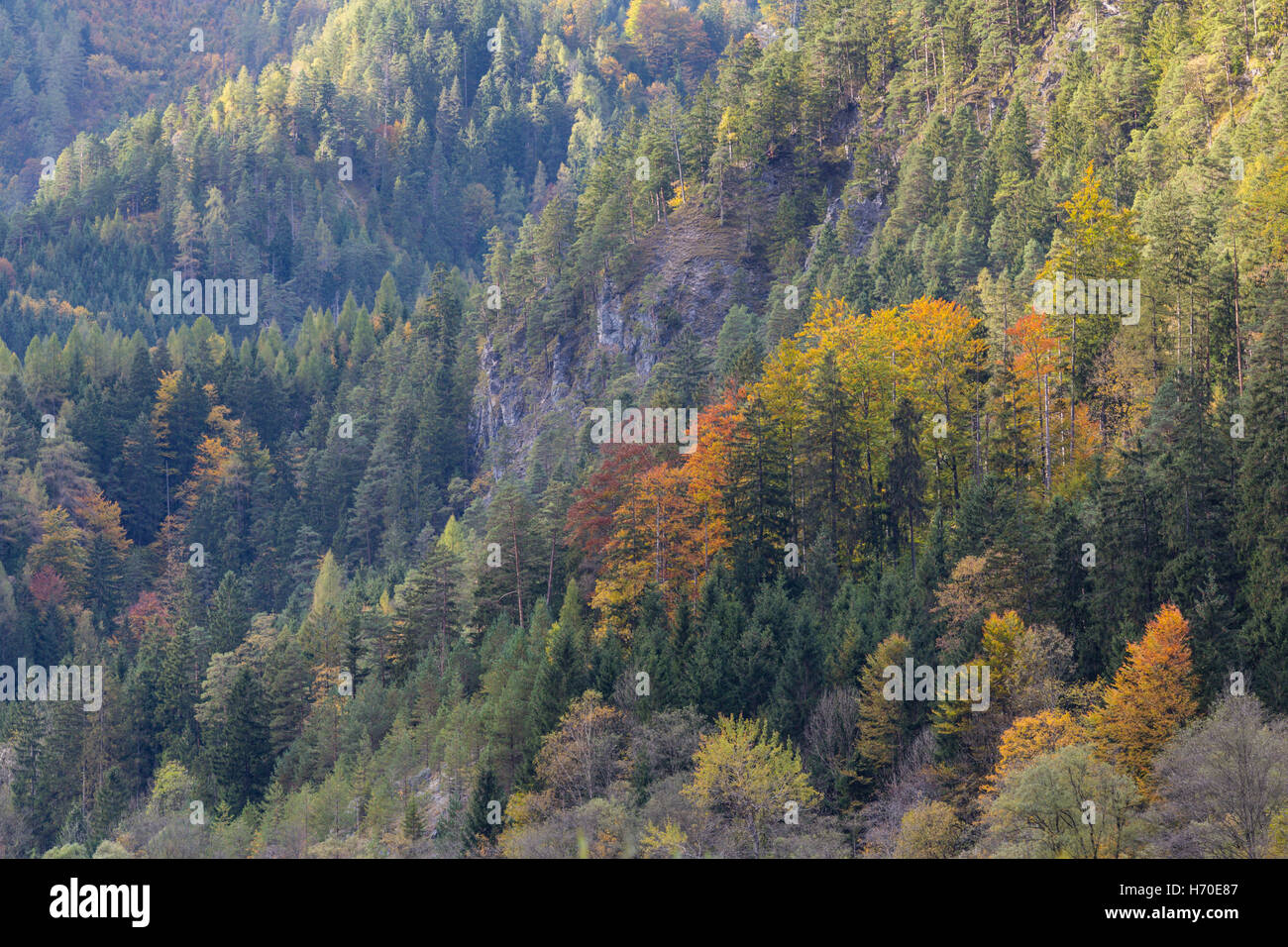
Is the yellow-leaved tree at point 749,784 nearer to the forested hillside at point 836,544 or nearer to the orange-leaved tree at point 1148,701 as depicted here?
the forested hillside at point 836,544

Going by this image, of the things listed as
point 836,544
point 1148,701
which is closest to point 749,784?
point 1148,701

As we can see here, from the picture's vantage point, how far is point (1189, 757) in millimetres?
42844

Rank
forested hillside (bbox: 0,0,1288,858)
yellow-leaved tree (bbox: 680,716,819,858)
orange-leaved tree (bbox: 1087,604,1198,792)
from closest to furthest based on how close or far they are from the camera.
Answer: orange-leaved tree (bbox: 1087,604,1198,792)
yellow-leaved tree (bbox: 680,716,819,858)
forested hillside (bbox: 0,0,1288,858)

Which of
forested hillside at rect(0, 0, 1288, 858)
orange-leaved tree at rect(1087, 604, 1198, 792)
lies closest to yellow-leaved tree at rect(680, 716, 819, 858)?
forested hillside at rect(0, 0, 1288, 858)

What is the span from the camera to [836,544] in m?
68.3

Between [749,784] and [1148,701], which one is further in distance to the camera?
[749,784]

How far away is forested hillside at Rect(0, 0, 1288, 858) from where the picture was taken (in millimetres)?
50219

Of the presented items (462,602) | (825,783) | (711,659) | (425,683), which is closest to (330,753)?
(425,683)

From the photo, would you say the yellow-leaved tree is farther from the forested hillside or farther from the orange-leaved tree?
the orange-leaved tree

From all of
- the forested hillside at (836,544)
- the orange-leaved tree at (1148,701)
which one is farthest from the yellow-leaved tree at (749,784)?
the orange-leaved tree at (1148,701)

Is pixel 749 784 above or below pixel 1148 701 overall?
below

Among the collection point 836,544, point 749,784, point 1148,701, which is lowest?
point 749,784

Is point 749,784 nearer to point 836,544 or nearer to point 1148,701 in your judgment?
point 1148,701

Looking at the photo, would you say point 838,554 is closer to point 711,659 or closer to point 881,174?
point 711,659
